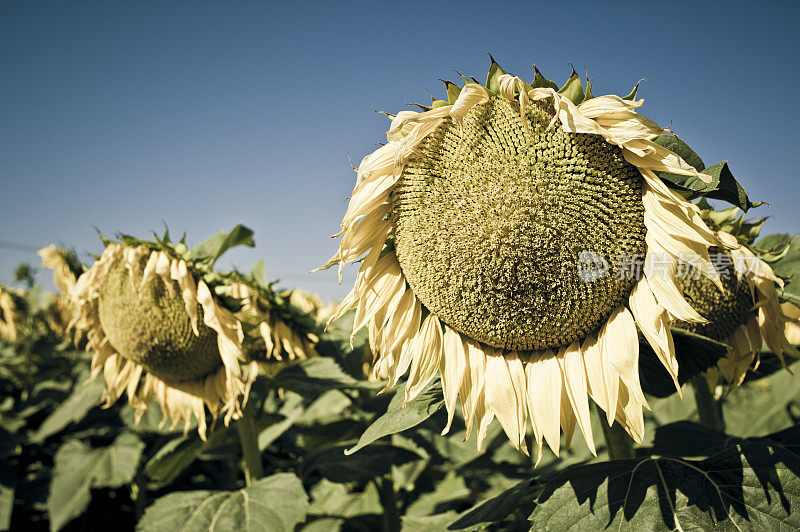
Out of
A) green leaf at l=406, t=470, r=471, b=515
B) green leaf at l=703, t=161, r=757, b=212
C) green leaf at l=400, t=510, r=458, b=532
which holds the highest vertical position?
green leaf at l=703, t=161, r=757, b=212

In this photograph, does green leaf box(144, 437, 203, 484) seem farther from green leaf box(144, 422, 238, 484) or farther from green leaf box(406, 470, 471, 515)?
green leaf box(406, 470, 471, 515)

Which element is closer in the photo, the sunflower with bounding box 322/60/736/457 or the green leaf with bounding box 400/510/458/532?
the sunflower with bounding box 322/60/736/457

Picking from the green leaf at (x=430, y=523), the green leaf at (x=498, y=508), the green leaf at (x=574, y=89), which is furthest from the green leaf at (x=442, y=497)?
the green leaf at (x=574, y=89)

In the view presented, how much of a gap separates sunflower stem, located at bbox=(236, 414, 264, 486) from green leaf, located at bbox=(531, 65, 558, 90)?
239 centimetres

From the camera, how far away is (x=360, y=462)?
3016 mm

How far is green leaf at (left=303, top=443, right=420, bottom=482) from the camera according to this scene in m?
2.97

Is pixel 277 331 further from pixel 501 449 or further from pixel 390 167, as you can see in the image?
pixel 390 167

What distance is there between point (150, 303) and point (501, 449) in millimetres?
2203

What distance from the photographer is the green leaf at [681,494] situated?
4.96ft

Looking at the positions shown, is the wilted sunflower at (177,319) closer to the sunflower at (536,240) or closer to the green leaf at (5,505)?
the sunflower at (536,240)

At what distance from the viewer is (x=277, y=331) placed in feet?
10.9

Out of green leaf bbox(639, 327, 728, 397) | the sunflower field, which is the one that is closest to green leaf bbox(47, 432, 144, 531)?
the sunflower field

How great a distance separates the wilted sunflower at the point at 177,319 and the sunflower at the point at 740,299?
2.06 m

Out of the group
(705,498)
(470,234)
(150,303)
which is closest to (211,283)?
(150,303)
